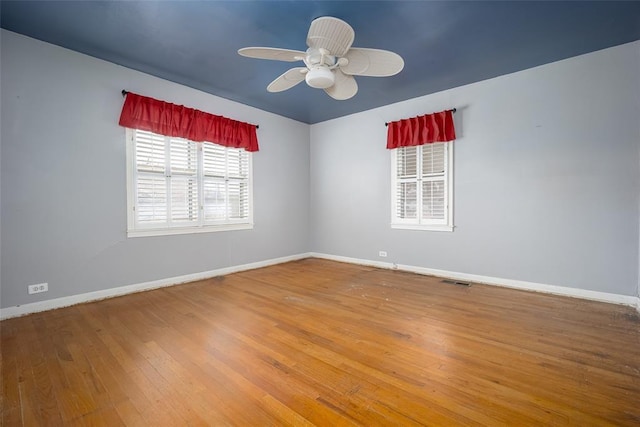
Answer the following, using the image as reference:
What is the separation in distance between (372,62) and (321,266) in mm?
3750

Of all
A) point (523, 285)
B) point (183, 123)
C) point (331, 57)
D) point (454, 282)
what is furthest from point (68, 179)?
point (523, 285)

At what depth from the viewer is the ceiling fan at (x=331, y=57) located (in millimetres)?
2223

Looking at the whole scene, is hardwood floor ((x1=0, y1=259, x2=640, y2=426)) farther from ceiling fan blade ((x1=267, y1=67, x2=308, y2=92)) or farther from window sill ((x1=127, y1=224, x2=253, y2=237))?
ceiling fan blade ((x1=267, y1=67, x2=308, y2=92))

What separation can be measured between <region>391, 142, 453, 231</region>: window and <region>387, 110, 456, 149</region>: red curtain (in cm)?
15

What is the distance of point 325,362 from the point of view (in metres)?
2.09

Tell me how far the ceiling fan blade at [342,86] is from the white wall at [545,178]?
2135mm

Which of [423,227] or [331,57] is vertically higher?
[331,57]

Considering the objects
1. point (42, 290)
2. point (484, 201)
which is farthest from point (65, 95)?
point (484, 201)

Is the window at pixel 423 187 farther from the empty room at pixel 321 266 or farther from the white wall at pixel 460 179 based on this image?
the white wall at pixel 460 179

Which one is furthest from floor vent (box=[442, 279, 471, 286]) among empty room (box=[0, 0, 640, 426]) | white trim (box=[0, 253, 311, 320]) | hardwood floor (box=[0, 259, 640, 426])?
white trim (box=[0, 253, 311, 320])

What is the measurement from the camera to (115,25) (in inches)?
112

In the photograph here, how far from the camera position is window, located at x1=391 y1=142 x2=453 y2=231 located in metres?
4.48

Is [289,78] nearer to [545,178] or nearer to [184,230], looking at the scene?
[184,230]

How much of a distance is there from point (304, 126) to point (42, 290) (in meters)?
5.07
